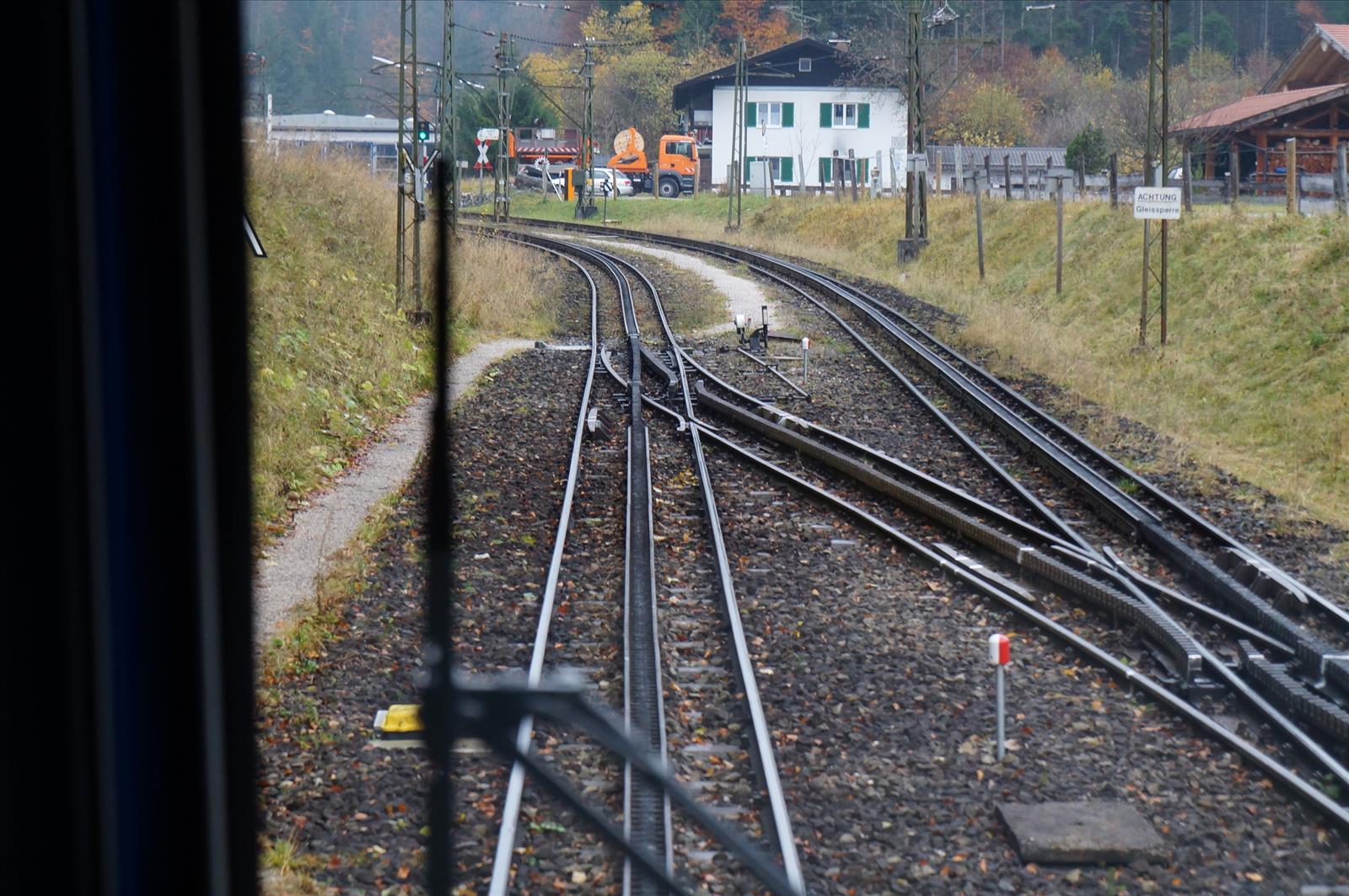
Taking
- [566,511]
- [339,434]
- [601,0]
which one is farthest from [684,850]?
[601,0]

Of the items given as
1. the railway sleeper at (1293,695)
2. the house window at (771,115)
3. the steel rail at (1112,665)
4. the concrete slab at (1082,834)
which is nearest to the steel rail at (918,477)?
the steel rail at (1112,665)

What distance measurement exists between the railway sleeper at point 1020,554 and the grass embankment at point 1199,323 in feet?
9.61

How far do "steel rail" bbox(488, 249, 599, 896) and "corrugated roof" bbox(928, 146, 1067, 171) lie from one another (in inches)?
1843

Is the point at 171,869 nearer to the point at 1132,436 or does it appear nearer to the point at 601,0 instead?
the point at 1132,436

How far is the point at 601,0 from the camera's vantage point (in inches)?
2682

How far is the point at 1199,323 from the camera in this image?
18.8m

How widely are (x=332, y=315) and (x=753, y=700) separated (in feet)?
37.2

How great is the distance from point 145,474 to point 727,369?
50.7ft

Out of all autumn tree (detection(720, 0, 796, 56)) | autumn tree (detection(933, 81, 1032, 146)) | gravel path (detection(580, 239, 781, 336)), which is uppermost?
autumn tree (detection(720, 0, 796, 56))

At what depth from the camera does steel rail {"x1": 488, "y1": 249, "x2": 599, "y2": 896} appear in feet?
13.6

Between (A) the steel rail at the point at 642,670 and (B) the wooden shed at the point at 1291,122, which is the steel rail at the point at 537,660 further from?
(B) the wooden shed at the point at 1291,122

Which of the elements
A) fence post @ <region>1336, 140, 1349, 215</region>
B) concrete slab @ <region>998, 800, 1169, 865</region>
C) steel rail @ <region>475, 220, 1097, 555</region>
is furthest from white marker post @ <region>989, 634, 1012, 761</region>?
fence post @ <region>1336, 140, 1349, 215</region>

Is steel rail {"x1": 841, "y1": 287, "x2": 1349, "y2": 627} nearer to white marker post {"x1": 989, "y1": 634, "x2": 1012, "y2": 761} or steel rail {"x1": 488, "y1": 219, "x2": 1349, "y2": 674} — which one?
steel rail {"x1": 488, "y1": 219, "x2": 1349, "y2": 674}

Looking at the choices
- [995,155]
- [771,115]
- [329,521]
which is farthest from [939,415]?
[771,115]
